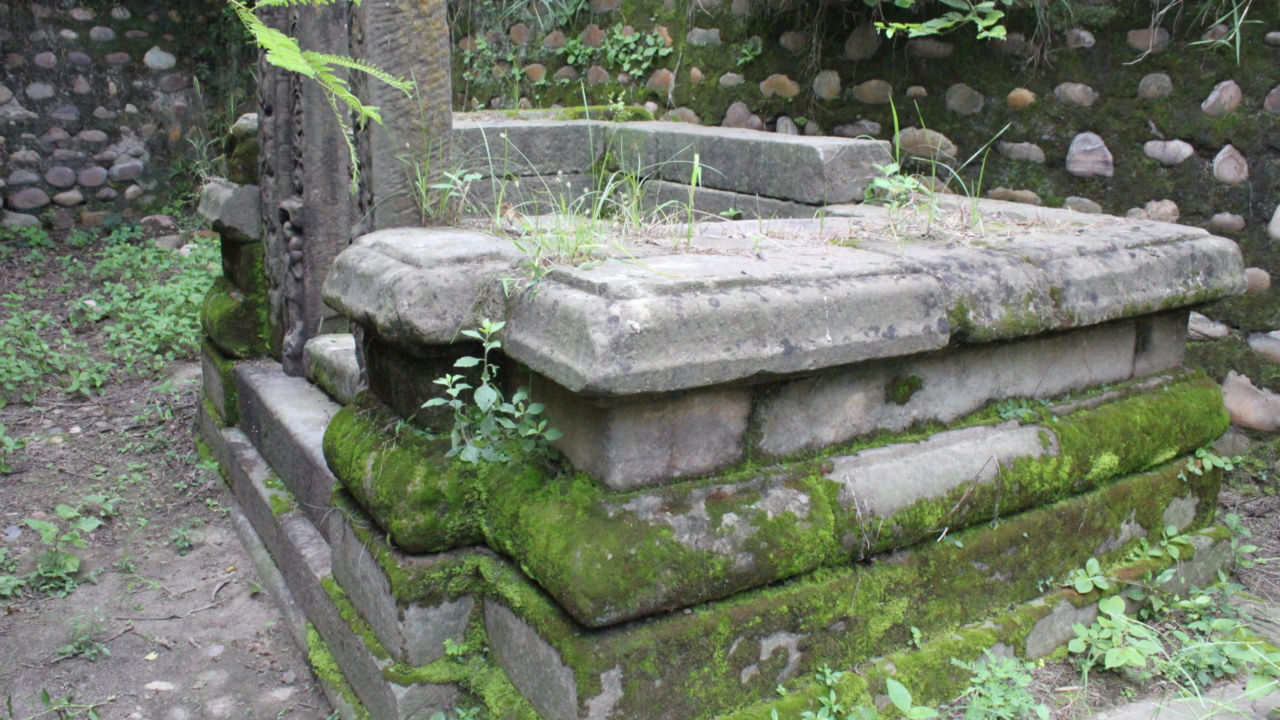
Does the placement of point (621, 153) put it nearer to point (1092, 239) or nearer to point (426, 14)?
point (426, 14)

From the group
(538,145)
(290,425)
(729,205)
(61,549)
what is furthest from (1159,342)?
(61,549)

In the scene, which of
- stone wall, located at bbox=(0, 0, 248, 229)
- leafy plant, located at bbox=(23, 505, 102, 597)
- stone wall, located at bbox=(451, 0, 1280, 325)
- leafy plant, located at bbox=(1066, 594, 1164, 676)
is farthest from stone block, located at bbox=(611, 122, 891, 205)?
stone wall, located at bbox=(0, 0, 248, 229)

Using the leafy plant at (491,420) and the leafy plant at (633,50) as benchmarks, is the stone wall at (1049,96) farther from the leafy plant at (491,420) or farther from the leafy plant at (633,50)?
the leafy plant at (491,420)

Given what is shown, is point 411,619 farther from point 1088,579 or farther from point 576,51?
point 576,51

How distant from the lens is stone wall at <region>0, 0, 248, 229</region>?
6.79 metres

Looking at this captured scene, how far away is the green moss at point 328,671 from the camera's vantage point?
6.73 ft

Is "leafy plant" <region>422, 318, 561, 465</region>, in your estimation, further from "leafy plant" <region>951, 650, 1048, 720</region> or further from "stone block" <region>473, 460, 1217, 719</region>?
"leafy plant" <region>951, 650, 1048, 720</region>

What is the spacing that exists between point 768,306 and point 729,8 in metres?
3.30

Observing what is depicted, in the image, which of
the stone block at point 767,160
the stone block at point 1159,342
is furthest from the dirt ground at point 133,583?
the stone block at point 1159,342

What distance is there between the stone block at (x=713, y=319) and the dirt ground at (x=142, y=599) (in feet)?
4.19

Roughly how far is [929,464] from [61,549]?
2.63 m

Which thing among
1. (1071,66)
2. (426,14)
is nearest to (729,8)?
(1071,66)

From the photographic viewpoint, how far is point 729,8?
4.48 m

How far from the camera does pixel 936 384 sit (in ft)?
6.55
